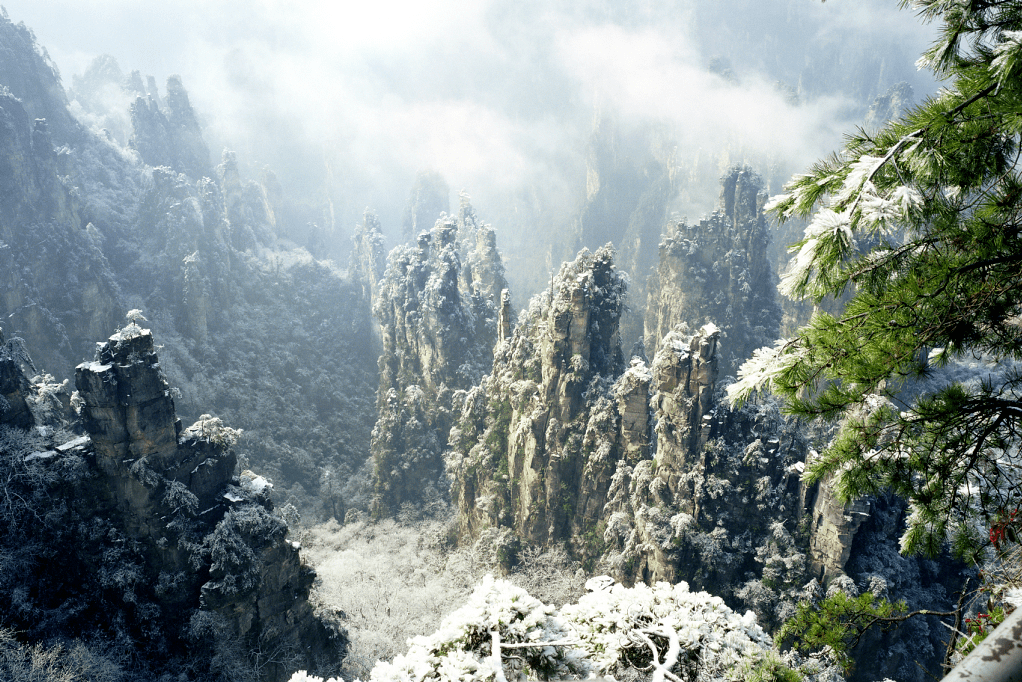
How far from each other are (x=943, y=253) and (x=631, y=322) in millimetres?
72232

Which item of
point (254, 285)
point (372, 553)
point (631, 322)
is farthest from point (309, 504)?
point (631, 322)

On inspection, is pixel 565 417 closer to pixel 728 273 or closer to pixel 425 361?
pixel 425 361

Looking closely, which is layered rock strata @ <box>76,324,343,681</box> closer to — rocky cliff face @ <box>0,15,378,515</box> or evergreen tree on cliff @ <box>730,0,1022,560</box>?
rocky cliff face @ <box>0,15,378,515</box>

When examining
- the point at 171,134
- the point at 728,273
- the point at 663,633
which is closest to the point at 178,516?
the point at 663,633

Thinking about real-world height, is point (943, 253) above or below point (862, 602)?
above

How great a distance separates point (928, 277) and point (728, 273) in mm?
63206

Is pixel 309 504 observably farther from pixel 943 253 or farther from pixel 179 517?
pixel 943 253

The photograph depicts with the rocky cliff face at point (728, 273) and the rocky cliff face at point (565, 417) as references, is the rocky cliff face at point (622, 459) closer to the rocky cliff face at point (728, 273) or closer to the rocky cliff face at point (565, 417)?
the rocky cliff face at point (565, 417)

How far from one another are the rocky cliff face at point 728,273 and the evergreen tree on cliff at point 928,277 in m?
59.3

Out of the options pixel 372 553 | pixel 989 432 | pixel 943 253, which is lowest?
pixel 372 553

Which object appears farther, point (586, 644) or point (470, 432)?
point (470, 432)

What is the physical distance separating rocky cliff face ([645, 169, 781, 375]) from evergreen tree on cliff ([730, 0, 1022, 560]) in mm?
59337

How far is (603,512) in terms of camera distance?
3366cm

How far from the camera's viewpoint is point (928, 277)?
4.06 metres
